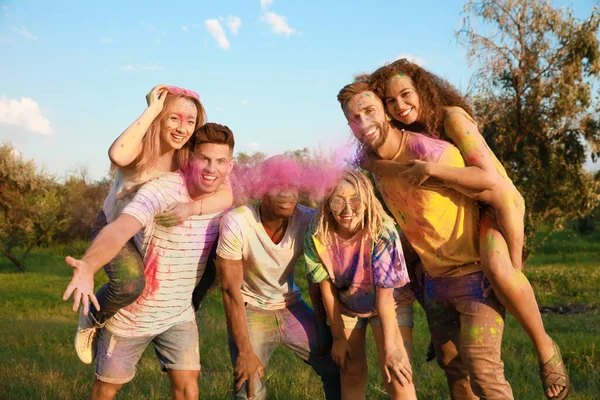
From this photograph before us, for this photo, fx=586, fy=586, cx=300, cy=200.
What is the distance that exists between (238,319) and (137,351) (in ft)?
2.36

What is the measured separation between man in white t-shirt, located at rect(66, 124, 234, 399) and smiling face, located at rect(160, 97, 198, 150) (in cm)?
9

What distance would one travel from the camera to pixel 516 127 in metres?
13.6

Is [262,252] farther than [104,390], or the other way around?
[262,252]

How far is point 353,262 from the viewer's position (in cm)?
380

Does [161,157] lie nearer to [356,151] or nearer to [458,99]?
[356,151]

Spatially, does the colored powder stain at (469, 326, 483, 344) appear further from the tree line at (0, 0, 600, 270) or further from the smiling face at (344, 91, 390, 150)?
the tree line at (0, 0, 600, 270)

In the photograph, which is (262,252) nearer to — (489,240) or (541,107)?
(489,240)

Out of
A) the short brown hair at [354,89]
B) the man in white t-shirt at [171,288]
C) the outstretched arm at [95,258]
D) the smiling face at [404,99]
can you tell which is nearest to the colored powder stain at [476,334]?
the smiling face at [404,99]

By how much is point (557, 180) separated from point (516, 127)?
1588 mm

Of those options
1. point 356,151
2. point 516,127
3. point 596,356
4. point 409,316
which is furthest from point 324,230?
point 516,127

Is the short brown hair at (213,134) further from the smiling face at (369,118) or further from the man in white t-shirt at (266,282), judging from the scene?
the smiling face at (369,118)

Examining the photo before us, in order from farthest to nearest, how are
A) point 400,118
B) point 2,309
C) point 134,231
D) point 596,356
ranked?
point 2,309 → point 596,356 → point 400,118 → point 134,231

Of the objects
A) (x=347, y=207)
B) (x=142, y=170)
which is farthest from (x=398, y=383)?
(x=142, y=170)

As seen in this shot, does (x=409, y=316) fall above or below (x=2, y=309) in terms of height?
above
